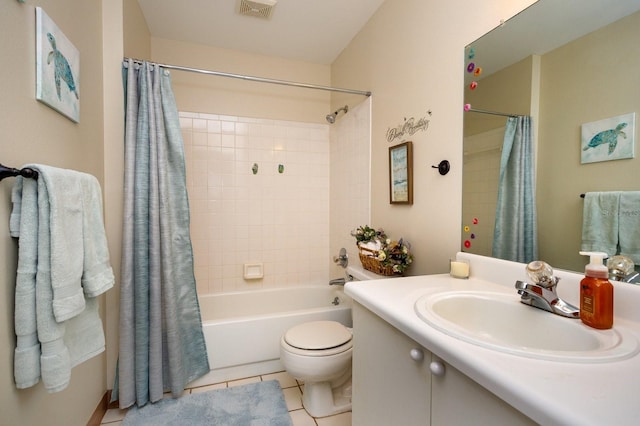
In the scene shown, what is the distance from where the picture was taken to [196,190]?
7.89 ft

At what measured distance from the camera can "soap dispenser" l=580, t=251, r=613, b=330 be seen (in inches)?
27.2

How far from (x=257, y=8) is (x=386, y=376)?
86.7 inches

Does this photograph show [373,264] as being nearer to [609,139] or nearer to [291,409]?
[291,409]

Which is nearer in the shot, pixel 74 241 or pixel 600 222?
pixel 600 222

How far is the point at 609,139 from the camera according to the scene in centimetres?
81

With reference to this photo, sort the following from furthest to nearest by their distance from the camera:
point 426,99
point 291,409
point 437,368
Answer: point 291,409
point 426,99
point 437,368

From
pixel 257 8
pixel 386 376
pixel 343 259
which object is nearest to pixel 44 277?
pixel 386 376

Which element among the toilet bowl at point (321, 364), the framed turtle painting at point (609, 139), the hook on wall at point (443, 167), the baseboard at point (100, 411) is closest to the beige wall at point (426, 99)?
the hook on wall at point (443, 167)

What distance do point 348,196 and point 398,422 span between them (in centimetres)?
173

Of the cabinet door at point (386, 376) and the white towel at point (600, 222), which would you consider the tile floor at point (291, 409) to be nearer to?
the cabinet door at point (386, 376)

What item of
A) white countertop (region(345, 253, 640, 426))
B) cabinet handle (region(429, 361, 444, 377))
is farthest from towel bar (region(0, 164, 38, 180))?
cabinet handle (region(429, 361, 444, 377))

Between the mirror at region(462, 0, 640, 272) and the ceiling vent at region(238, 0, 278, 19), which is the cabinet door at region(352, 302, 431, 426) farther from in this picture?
the ceiling vent at region(238, 0, 278, 19)

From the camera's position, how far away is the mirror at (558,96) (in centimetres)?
79

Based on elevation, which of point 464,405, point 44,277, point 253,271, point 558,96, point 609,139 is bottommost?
point 253,271
